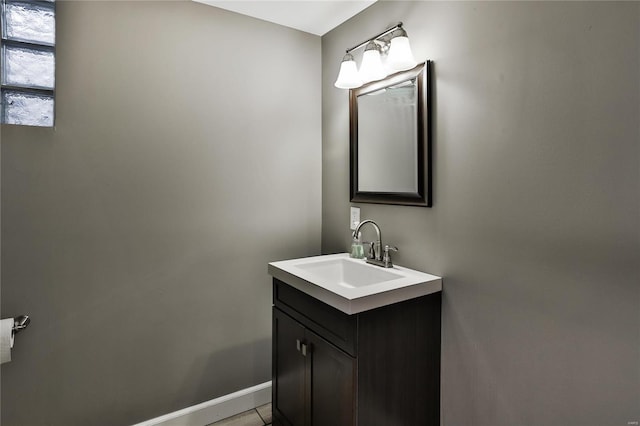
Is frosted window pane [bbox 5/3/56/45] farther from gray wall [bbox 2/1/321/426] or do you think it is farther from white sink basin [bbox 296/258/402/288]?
white sink basin [bbox 296/258/402/288]

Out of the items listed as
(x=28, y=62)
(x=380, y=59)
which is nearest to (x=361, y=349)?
(x=380, y=59)

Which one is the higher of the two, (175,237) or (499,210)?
(499,210)

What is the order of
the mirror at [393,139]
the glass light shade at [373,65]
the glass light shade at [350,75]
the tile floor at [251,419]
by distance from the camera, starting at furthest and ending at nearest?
the tile floor at [251,419]
the glass light shade at [350,75]
the glass light shade at [373,65]
the mirror at [393,139]

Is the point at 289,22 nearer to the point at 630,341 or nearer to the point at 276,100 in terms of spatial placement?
the point at 276,100

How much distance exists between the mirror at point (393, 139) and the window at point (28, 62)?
4.81 feet

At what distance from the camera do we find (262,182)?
6.85 ft

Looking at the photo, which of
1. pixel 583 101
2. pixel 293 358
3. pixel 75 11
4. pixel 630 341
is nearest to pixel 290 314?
pixel 293 358

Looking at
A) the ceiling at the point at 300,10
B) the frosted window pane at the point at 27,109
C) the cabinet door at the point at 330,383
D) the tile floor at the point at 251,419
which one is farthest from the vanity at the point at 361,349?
the ceiling at the point at 300,10

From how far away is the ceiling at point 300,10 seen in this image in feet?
6.12

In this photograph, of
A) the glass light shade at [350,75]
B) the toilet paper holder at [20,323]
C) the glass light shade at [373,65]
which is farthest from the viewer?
the glass light shade at [350,75]

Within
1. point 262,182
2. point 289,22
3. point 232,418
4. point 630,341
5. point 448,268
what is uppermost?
point 289,22

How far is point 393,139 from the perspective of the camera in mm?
1729

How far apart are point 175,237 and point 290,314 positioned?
0.76m

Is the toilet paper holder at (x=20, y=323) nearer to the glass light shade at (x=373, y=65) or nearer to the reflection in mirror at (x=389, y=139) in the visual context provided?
the reflection in mirror at (x=389, y=139)
